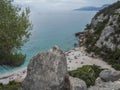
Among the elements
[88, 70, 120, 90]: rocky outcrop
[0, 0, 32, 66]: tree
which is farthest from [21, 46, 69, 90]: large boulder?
[88, 70, 120, 90]: rocky outcrop

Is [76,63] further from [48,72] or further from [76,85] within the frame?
[48,72]

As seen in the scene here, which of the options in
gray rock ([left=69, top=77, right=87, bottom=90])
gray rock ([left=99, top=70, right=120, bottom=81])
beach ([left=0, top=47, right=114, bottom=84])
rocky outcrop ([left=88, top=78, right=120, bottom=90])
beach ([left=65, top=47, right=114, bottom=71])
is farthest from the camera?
beach ([left=65, top=47, right=114, bottom=71])

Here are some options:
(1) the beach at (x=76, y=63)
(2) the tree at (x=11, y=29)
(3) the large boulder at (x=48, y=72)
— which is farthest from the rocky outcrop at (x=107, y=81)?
(1) the beach at (x=76, y=63)

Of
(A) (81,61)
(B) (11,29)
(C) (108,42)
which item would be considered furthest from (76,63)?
(B) (11,29)

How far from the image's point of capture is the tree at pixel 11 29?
2704 cm

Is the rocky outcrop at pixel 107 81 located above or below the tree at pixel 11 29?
below

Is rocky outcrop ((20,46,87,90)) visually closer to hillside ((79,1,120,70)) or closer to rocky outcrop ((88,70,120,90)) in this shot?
rocky outcrop ((88,70,120,90))

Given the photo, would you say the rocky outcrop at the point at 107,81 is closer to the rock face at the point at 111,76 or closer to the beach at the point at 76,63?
the rock face at the point at 111,76

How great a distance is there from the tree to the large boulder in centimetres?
574

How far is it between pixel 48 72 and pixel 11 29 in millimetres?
7391

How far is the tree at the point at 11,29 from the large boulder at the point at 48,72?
18.8 ft

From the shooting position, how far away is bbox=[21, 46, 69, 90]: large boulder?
72.2ft

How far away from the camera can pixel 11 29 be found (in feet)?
91.2

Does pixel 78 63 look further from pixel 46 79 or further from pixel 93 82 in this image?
pixel 46 79
